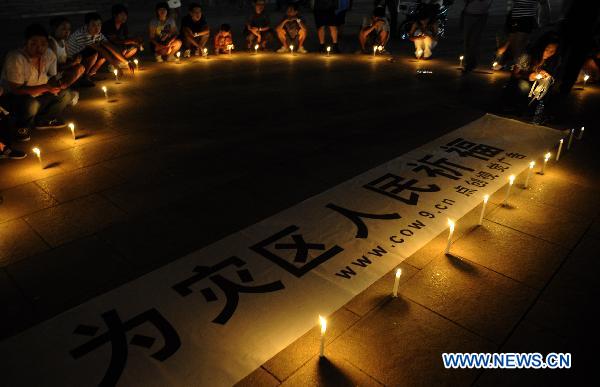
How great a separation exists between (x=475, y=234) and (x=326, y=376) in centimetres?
245

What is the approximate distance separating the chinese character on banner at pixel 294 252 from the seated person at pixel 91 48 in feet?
24.1

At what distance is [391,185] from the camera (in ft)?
17.9

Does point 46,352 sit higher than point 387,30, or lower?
lower

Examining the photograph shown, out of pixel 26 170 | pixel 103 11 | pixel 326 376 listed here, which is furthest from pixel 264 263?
pixel 103 11

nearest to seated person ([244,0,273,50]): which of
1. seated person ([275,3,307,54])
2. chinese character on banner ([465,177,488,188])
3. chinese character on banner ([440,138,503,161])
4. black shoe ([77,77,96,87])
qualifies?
seated person ([275,3,307,54])

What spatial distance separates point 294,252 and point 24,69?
16.8 feet

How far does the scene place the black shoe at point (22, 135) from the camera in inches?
259

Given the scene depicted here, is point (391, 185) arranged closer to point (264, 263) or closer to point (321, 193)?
point (321, 193)

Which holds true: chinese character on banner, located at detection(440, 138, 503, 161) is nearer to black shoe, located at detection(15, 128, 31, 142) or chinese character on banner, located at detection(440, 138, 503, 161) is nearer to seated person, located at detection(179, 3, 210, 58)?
black shoe, located at detection(15, 128, 31, 142)

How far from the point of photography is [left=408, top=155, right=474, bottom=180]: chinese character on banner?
19.0 feet

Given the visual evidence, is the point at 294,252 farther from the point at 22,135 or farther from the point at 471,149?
the point at 22,135

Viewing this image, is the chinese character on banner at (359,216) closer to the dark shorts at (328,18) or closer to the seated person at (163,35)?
the seated person at (163,35)

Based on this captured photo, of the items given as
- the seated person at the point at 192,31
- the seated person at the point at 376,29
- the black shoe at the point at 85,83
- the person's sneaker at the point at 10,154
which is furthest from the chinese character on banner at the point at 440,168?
the seated person at the point at 192,31

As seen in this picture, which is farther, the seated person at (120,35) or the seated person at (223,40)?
the seated person at (223,40)
